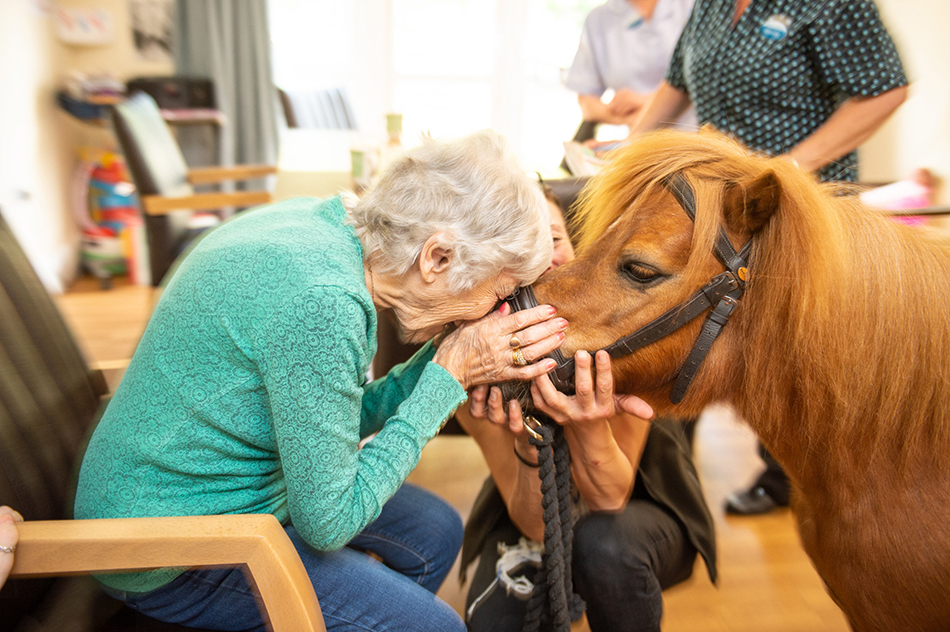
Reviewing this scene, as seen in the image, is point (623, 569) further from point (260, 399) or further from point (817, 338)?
point (260, 399)

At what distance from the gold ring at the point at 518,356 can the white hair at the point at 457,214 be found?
13cm

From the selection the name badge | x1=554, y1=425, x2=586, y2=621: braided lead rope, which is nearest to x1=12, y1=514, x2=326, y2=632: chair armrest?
x1=554, y1=425, x2=586, y2=621: braided lead rope

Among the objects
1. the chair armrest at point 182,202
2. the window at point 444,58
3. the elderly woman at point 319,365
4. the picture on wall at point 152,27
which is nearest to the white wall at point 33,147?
the picture on wall at point 152,27

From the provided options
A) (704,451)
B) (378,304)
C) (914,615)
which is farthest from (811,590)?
(378,304)

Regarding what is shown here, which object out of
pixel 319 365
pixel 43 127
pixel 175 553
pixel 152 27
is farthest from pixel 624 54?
pixel 152 27

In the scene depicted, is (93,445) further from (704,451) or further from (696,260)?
(704,451)

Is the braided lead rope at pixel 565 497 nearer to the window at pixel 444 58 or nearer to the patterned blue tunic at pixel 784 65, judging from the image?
the patterned blue tunic at pixel 784 65

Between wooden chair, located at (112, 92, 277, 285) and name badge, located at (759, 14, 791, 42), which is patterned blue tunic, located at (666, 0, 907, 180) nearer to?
name badge, located at (759, 14, 791, 42)

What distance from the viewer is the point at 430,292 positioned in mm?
1114

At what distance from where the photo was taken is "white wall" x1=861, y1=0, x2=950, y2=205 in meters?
3.37

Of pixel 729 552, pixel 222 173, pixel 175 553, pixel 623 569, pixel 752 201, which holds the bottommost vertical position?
pixel 729 552

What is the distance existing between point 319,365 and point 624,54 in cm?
252

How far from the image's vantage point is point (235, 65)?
5.55 meters

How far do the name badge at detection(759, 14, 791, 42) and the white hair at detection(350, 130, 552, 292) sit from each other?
1039 mm
